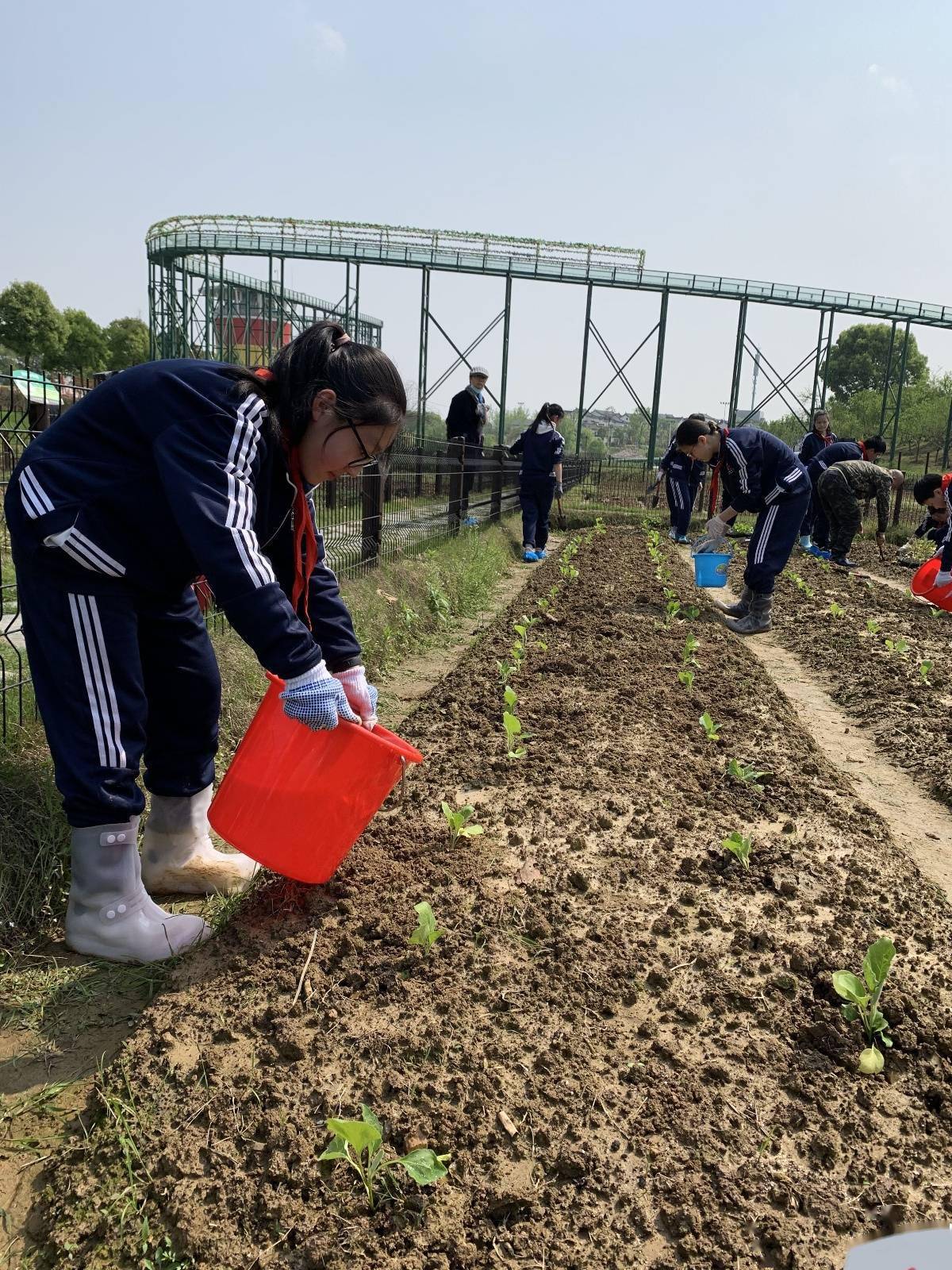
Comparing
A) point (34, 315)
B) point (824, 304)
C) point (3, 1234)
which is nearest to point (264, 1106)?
point (3, 1234)

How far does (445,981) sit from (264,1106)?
0.54m

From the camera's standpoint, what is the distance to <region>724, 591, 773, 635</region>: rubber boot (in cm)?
697

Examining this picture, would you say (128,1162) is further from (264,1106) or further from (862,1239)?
(862,1239)

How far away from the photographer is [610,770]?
11.8 feet

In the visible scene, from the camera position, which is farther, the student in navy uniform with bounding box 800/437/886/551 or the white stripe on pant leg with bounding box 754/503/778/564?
the student in navy uniform with bounding box 800/437/886/551

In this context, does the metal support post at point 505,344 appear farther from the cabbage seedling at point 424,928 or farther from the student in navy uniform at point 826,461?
the cabbage seedling at point 424,928

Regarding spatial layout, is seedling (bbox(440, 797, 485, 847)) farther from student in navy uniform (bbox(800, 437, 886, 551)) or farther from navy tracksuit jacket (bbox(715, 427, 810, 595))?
student in navy uniform (bbox(800, 437, 886, 551))

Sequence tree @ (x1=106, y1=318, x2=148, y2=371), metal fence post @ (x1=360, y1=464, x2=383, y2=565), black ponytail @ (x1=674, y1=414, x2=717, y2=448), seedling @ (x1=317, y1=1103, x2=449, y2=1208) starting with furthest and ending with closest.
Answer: tree @ (x1=106, y1=318, x2=148, y2=371) < metal fence post @ (x1=360, y1=464, x2=383, y2=565) < black ponytail @ (x1=674, y1=414, x2=717, y2=448) < seedling @ (x1=317, y1=1103, x2=449, y2=1208)

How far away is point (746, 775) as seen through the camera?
354 cm

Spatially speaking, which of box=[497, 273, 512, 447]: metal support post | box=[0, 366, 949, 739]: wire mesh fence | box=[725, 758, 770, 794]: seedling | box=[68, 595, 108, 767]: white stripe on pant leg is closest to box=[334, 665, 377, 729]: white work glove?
box=[68, 595, 108, 767]: white stripe on pant leg

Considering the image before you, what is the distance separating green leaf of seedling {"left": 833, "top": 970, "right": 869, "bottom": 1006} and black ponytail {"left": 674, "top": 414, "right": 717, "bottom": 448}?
5013 millimetres

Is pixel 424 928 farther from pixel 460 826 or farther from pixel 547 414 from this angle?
pixel 547 414

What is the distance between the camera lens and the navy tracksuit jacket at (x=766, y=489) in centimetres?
661

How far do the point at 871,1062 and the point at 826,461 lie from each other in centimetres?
1042
